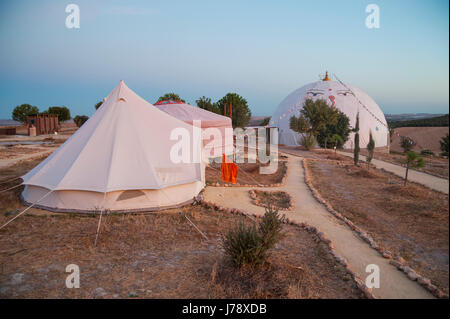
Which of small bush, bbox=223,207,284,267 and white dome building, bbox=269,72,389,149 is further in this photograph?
white dome building, bbox=269,72,389,149

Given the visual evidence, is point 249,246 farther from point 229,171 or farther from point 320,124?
point 320,124

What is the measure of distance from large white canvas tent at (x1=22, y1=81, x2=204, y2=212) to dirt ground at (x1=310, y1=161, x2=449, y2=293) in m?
4.20

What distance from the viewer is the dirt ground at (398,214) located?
169 inches

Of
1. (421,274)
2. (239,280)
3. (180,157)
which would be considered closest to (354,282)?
(421,274)

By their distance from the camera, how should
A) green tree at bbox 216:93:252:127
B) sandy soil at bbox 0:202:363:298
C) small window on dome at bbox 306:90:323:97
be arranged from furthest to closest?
1. small window on dome at bbox 306:90:323:97
2. green tree at bbox 216:93:252:127
3. sandy soil at bbox 0:202:363:298

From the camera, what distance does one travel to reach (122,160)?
6.32 meters

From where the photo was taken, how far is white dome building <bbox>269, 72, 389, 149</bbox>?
1148 inches

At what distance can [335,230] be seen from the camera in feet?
18.8

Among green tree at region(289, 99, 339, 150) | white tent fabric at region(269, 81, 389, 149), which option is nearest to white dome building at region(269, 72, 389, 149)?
white tent fabric at region(269, 81, 389, 149)

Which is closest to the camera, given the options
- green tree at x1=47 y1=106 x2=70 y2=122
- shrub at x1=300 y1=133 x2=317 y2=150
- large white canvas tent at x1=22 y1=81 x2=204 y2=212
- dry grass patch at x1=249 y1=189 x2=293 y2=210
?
large white canvas tent at x1=22 y1=81 x2=204 y2=212

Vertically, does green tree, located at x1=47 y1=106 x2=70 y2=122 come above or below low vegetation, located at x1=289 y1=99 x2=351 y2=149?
above

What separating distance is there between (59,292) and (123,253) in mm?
1182

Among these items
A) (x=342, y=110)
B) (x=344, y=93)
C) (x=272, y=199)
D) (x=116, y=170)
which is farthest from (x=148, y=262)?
(x=344, y=93)

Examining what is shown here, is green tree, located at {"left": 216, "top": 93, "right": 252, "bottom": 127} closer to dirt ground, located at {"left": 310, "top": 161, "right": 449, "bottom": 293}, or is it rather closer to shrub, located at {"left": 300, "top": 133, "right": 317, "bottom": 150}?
shrub, located at {"left": 300, "top": 133, "right": 317, "bottom": 150}
